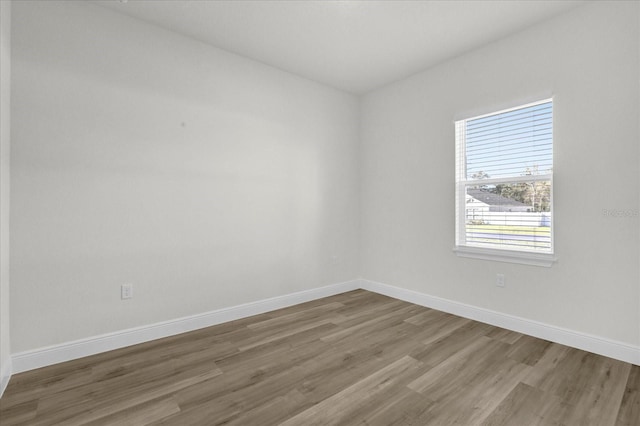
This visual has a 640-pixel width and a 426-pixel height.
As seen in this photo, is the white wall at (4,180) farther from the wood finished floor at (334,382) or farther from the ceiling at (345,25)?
the ceiling at (345,25)

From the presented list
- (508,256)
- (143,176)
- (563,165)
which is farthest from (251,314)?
(563,165)

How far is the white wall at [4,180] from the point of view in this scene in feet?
6.69

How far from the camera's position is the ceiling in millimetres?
2564

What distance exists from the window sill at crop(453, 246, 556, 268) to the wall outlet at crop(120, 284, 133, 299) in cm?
326

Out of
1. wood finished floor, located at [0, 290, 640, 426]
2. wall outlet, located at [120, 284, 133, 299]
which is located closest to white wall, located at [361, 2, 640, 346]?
wood finished floor, located at [0, 290, 640, 426]

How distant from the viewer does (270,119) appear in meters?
3.61

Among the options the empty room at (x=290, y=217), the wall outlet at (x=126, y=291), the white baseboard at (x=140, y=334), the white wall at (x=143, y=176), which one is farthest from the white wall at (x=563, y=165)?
the wall outlet at (x=126, y=291)

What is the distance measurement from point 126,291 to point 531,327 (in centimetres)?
366

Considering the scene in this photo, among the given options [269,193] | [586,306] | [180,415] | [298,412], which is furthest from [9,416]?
[586,306]

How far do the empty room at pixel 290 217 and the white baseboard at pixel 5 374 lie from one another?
0.05 feet

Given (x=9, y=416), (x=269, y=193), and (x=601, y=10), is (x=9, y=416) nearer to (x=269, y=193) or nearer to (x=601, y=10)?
(x=269, y=193)

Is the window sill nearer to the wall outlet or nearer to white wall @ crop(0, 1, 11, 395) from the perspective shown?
the wall outlet

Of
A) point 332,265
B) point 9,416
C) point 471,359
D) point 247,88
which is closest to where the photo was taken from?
point 9,416

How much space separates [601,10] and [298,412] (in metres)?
3.72
